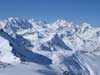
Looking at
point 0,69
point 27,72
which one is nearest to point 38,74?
point 27,72

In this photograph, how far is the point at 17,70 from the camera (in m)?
167

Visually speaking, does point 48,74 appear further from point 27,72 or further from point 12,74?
point 12,74

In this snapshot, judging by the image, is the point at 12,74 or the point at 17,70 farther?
the point at 17,70

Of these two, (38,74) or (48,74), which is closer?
(38,74)

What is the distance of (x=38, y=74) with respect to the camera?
158 metres

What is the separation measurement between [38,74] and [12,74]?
12.1m

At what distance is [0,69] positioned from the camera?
164 meters

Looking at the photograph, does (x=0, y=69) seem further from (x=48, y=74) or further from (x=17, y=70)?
(x=48, y=74)

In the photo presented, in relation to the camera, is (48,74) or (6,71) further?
(48,74)

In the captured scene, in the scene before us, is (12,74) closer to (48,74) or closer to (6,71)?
(6,71)

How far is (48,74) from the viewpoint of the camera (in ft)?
566

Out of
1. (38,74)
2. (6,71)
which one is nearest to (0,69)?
(6,71)

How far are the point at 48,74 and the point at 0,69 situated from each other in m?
23.4

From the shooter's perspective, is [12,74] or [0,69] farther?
[0,69]
